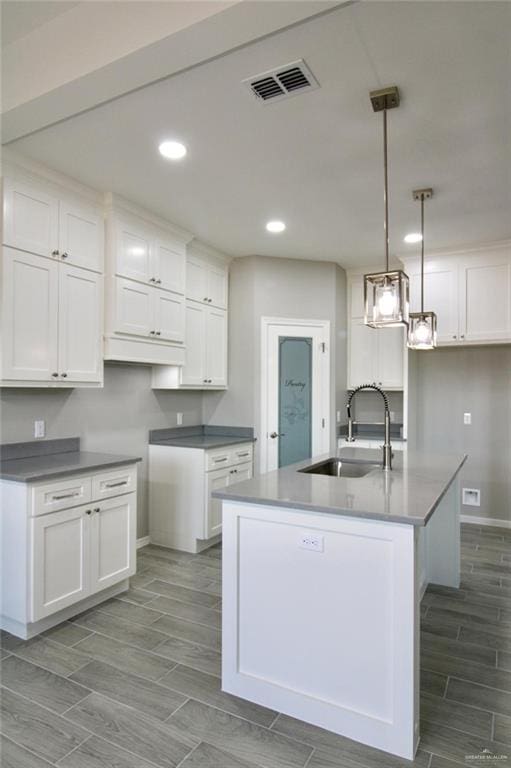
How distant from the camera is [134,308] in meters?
3.56

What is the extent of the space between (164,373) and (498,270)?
321cm

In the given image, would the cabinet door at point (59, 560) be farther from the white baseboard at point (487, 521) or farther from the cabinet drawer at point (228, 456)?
the white baseboard at point (487, 521)

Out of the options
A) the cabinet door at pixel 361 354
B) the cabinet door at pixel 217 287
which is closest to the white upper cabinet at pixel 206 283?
the cabinet door at pixel 217 287

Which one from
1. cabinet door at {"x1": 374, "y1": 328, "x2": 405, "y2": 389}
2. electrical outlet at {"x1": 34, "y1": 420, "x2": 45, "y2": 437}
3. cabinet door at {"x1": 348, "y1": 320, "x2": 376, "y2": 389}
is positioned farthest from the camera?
cabinet door at {"x1": 348, "y1": 320, "x2": 376, "y2": 389}

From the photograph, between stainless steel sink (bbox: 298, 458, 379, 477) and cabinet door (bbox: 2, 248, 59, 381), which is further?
stainless steel sink (bbox: 298, 458, 379, 477)

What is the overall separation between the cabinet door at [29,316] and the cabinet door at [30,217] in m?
0.07

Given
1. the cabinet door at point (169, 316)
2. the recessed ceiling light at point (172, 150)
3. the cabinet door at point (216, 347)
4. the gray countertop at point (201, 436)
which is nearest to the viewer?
the recessed ceiling light at point (172, 150)

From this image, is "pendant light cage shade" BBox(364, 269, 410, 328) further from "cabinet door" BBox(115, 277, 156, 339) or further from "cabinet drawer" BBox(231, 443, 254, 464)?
"cabinet drawer" BBox(231, 443, 254, 464)

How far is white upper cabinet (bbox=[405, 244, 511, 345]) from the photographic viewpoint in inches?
170

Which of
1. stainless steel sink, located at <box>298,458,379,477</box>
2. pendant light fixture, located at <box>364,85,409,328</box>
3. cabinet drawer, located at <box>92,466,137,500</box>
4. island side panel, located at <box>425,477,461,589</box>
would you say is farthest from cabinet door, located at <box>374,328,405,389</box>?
cabinet drawer, located at <box>92,466,137,500</box>

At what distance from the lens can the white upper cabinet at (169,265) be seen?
3.80m

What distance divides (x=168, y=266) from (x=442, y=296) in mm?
2629

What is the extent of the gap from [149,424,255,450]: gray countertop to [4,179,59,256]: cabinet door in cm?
187

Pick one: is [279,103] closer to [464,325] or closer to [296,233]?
[296,233]
